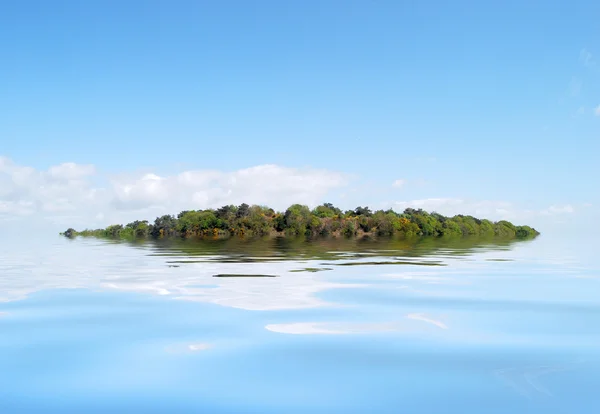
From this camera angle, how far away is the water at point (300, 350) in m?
3.50

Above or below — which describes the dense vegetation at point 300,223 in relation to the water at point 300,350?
above

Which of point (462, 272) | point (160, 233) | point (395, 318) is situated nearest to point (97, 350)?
point (395, 318)

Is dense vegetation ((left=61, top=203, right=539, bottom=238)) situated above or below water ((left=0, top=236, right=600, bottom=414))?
above

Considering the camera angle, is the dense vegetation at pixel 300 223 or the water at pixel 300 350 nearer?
the water at pixel 300 350

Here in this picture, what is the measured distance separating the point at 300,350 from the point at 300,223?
84.1 m

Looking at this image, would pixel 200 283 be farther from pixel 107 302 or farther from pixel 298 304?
pixel 298 304

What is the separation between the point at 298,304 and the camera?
738cm

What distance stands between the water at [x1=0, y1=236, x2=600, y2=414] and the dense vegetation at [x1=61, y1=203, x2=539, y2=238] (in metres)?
75.4

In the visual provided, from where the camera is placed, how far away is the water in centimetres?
350

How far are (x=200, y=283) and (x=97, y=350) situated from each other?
5.12 m

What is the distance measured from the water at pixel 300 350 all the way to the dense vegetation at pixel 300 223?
247 ft

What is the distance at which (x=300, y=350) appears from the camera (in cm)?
474

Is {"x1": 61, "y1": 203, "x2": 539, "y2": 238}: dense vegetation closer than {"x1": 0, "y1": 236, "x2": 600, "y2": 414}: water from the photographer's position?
No

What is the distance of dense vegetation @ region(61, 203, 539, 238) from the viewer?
3467 inches
